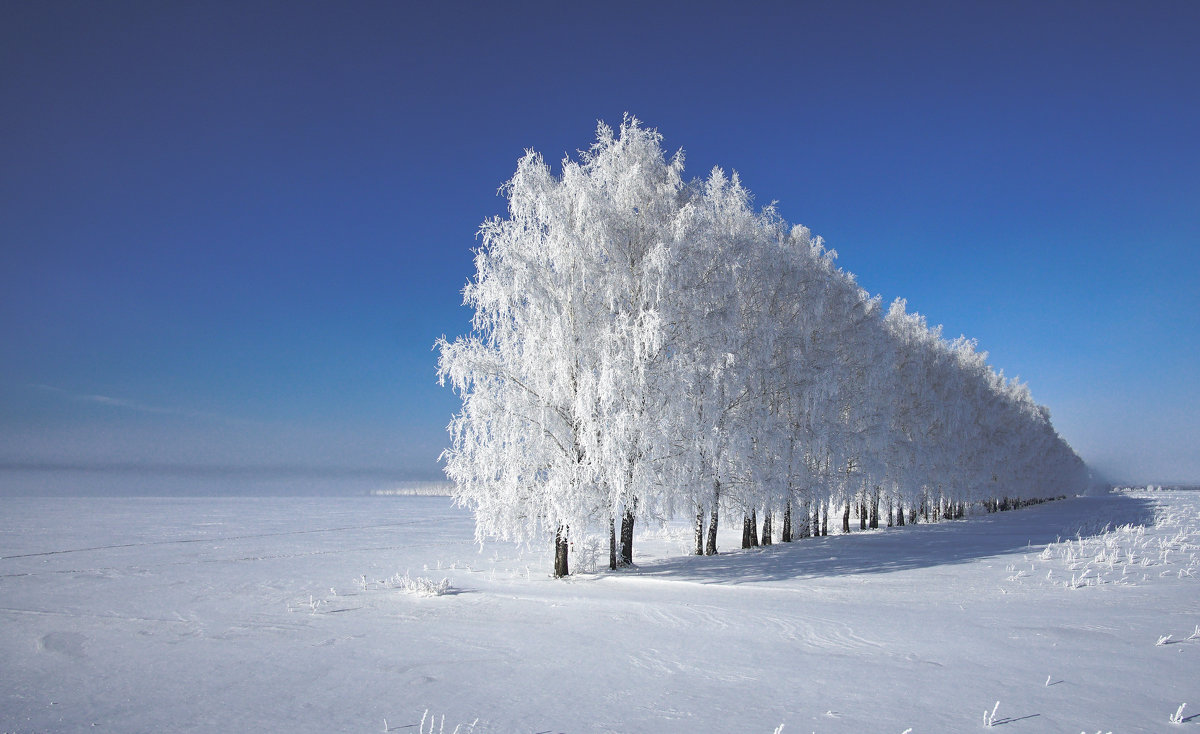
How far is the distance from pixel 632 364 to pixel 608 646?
7992mm

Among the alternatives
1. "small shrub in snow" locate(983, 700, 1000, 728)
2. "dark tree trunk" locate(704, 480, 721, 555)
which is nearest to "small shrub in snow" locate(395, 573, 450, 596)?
"dark tree trunk" locate(704, 480, 721, 555)

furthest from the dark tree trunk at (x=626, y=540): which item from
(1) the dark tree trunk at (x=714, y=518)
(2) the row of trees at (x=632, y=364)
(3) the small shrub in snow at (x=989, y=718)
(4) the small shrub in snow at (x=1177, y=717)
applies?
(4) the small shrub in snow at (x=1177, y=717)

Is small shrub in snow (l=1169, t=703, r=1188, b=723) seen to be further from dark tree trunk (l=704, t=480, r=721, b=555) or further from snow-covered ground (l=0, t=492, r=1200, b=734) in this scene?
dark tree trunk (l=704, t=480, r=721, b=555)

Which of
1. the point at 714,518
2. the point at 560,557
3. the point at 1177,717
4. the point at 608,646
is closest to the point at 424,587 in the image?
the point at 560,557

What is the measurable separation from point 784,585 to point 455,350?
9.95 metres

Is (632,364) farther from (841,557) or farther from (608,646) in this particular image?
(841,557)

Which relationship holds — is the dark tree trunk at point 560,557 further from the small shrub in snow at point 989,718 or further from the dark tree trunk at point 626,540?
the small shrub in snow at point 989,718

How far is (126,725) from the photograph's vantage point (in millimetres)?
6691

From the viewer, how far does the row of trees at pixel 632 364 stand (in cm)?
1563

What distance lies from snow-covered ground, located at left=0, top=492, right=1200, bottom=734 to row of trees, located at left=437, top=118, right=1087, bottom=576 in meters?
2.36

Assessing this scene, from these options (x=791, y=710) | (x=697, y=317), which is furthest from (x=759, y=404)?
(x=791, y=710)

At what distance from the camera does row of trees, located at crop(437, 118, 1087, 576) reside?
15633 mm

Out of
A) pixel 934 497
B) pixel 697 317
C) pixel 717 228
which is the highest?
pixel 717 228

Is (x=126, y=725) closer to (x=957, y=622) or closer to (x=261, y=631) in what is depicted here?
(x=261, y=631)
